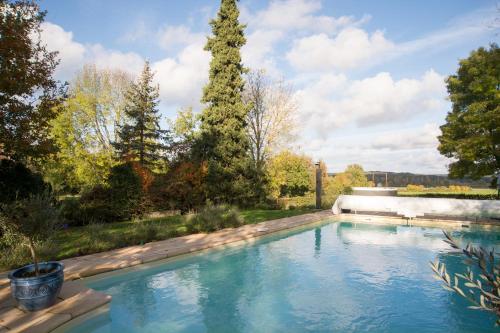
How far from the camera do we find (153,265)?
7.34 metres

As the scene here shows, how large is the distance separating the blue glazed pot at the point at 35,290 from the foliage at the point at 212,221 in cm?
608

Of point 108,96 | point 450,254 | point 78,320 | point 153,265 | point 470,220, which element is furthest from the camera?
point 108,96

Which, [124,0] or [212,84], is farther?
[212,84]

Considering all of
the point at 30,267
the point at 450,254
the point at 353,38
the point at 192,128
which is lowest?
the point at 450,254

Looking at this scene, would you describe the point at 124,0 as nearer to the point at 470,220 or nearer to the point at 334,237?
the point at 334,237

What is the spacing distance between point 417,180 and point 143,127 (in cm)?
2693

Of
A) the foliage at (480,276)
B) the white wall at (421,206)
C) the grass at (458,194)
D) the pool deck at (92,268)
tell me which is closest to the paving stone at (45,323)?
the pool deck at (92,268)

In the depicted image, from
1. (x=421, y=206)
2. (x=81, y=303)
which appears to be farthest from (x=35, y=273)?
(x=421, y=206)

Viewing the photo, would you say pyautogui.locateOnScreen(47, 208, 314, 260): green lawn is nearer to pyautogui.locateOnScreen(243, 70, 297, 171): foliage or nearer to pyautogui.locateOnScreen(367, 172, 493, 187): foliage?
pyautogui.locateOnScreen(243, 70, 297, 171): foliage

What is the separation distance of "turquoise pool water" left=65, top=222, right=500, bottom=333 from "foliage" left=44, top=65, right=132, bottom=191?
14.6m

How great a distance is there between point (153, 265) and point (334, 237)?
689 cm

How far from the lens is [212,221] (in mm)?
11109

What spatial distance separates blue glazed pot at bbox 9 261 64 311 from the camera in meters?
4.29

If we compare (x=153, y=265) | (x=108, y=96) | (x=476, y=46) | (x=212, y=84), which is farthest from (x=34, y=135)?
(x=476, y=46)
